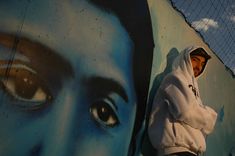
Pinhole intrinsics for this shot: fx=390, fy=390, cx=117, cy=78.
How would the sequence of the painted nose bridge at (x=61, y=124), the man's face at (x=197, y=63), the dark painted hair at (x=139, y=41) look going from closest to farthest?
the painted nose bridge at (x=61, y=124)
the dark painted hair at (x=139, y=41)
the man's face at (x=197, y=63)

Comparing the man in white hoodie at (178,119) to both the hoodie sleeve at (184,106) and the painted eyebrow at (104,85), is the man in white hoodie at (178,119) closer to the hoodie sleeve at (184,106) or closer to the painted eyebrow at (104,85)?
the hoodie sleeve at (184,106)

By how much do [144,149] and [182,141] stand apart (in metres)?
0.28

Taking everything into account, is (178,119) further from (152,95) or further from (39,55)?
(39,55)

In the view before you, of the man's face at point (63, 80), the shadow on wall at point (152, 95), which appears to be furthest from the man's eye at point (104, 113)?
the shadow on wall at point (152, 95)

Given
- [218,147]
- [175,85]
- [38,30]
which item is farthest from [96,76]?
[218,147]

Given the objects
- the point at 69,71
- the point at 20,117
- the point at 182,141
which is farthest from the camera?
the point at 182,141

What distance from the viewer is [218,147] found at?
12.7ft

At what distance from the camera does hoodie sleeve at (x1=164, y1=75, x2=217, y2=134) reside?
2.44m

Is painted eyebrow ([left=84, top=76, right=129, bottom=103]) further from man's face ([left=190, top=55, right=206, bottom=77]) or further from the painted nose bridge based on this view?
man's face ([left=190, top=55, right=206, bottom=77])

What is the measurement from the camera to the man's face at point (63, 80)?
1.70 meters

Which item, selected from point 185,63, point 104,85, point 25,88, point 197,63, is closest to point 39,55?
point 25,88

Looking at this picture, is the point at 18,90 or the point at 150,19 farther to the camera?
the point at 150,19

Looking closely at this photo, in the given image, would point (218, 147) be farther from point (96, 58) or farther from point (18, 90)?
point (18, 90)

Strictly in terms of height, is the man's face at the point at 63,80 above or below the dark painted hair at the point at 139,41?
below
